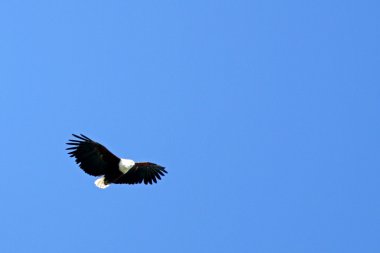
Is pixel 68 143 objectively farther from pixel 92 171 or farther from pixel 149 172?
pixel 149 172

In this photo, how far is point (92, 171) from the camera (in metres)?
27.7

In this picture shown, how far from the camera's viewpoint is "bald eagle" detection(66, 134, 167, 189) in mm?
27188

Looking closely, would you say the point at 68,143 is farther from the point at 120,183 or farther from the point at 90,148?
the point at 120,183

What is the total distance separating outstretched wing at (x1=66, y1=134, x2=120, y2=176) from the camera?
2711cm

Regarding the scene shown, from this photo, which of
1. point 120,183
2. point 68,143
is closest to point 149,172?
point 120,183

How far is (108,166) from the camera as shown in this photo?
27.8m

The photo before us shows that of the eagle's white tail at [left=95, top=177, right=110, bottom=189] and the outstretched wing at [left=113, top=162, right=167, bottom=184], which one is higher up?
the outstretched wing at [left=113, top=162, right=167, bottom=184]

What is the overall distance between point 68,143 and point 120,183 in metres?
2.31

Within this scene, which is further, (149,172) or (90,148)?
(149,172)

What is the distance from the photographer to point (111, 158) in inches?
1088

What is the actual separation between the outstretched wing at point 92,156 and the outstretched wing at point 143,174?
94 centimetres

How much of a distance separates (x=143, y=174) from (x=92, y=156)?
6.63 feet

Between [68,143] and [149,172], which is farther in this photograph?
[149,172]

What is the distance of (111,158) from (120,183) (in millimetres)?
1270
